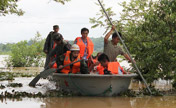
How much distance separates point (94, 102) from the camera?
703cm

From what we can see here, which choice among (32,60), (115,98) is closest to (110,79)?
(115,98)

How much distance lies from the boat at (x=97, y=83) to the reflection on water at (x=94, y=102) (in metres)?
0.23

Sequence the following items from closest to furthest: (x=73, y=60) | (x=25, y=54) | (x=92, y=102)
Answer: (x=92, y=102) < (x=73, y=60) < (x=25, y=54)

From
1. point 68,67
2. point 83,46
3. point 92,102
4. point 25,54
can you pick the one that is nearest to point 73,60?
point 68,67

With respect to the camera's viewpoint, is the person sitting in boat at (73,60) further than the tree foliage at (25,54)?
No

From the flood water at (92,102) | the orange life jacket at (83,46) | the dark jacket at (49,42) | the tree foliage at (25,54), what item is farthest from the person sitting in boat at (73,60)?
the tree foliage at (25,54)

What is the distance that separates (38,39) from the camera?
2223 cm

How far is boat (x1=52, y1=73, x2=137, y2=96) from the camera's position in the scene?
7453mm

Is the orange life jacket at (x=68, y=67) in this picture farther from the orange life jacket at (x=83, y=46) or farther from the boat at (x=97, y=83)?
the orange life jacket at (x=83, y=46)

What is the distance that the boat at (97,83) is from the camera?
293 inches

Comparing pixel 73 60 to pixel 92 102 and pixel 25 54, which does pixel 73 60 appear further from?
pixel 25 54

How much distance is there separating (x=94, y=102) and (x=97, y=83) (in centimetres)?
66

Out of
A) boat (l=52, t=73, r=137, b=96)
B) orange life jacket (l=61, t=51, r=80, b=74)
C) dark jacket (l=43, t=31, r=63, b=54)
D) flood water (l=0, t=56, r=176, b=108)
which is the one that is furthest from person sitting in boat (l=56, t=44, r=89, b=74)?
dark jacket (l=43, t=31, r=63, b=54)

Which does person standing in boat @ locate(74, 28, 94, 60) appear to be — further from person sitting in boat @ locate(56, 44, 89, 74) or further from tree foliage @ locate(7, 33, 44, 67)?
tree foliage @ locate(7, 33, 44, 67)
